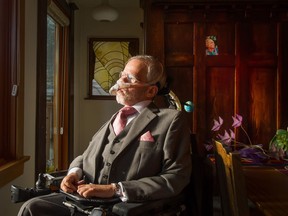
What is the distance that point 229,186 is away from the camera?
46.7 inches

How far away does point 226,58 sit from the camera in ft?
8.64

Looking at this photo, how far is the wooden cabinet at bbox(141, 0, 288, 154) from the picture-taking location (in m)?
2.63

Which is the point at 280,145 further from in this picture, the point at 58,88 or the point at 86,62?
the point at 86,62

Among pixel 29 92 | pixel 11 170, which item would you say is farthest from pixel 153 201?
pixel 29 92

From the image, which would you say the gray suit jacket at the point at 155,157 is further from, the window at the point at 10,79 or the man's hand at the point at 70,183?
the window at the point at 10,79

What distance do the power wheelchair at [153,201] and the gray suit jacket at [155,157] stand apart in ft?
0.21

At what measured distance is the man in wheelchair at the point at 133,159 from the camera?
115 centimetres

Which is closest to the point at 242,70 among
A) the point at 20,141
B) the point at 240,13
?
the point at 240,13

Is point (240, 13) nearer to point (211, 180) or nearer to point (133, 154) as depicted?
point (211, 180)

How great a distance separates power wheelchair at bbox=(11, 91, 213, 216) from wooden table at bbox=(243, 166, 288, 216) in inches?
7.9

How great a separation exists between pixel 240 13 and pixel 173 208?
6.40 ft

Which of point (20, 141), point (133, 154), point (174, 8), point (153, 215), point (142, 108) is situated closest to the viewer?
point (153, 215)

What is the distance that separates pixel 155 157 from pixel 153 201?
0.19 m

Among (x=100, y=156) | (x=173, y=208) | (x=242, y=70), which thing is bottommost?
(x=173, y=208)
